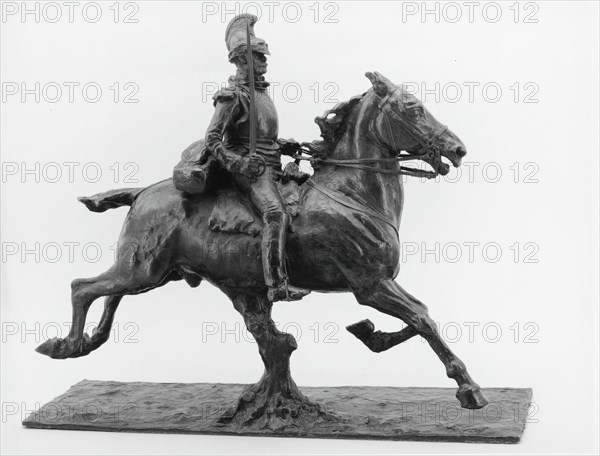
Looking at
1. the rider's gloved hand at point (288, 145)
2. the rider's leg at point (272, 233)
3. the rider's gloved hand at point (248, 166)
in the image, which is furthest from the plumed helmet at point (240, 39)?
the rider's leg at point (272, 233)

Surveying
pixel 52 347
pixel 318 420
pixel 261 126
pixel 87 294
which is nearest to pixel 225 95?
pixel 261 126

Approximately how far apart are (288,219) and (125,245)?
116 cm

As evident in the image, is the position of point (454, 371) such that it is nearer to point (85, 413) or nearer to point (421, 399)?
point (421, 399)

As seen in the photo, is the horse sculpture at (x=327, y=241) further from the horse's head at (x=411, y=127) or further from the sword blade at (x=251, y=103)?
the sword blade at (x=251, y=103)

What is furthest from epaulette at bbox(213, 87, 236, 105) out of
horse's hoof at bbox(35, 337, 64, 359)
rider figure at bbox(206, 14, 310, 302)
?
horse's hoof at bbox(35, 337, 64, 359)

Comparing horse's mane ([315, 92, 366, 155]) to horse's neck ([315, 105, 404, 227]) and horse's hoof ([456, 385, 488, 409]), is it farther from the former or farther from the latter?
horse's hoof ([456, 385, 488, 409])

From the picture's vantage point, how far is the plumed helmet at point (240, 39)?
984cm

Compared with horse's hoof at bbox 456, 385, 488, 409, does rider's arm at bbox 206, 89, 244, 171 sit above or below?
above

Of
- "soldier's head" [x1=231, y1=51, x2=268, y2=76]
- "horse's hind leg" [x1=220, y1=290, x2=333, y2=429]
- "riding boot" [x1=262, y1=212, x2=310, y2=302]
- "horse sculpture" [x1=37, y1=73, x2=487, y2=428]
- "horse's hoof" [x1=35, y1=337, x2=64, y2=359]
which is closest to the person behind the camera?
"riding boot" [x1=262, y1=212, x2=310, y2=302]

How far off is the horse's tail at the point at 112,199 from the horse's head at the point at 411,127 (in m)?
1.80

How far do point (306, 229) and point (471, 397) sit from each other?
1517 mm

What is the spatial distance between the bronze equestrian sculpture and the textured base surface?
19 centimetres

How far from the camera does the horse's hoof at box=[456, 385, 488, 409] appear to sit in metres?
9.62

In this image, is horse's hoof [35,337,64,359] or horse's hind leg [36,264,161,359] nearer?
horse's hind leg [36,264,161,359]
